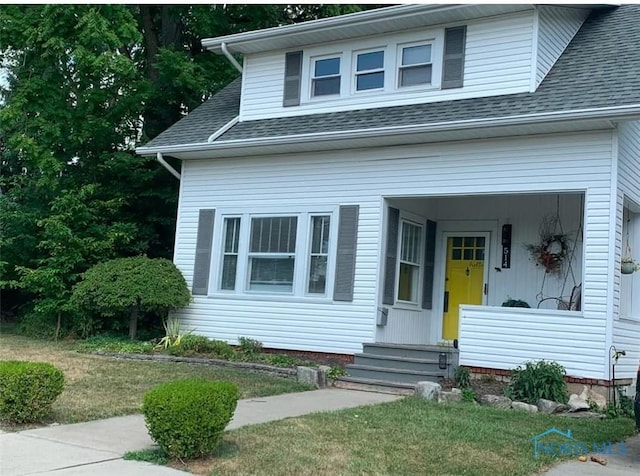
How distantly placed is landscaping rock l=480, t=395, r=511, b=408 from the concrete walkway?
7.20 feet

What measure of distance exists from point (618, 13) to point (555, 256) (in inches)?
186

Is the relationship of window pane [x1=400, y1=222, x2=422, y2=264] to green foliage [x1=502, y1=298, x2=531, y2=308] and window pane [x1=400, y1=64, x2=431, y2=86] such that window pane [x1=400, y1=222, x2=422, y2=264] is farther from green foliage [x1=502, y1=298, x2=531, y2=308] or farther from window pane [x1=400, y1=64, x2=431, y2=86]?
window pane [x1=400, y1=64, x2=431, y2=86]

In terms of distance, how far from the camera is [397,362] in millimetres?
10688

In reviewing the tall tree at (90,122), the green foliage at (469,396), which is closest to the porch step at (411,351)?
the green foliage at (469,396)

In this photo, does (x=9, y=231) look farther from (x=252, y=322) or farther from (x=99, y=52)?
(x=252, y=322)

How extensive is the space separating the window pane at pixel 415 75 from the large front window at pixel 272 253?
309cm

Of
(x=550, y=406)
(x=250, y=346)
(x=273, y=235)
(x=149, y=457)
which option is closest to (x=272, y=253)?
(x=273, y=235)

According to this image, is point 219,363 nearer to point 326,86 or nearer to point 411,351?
point 411,351

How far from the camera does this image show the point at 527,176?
33.9 feet

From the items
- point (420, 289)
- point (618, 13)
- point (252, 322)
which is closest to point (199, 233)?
point (252, 322)

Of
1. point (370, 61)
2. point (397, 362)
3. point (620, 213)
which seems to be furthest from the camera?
point (370, 61)

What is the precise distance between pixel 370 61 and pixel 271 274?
422 cm

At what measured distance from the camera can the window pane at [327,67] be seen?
12.8 m

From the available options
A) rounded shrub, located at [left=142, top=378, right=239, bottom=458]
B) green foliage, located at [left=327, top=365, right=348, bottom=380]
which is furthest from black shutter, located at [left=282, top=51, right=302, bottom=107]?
rounded shrub, located at [left=142, top=378, right=239, bottom=458]
